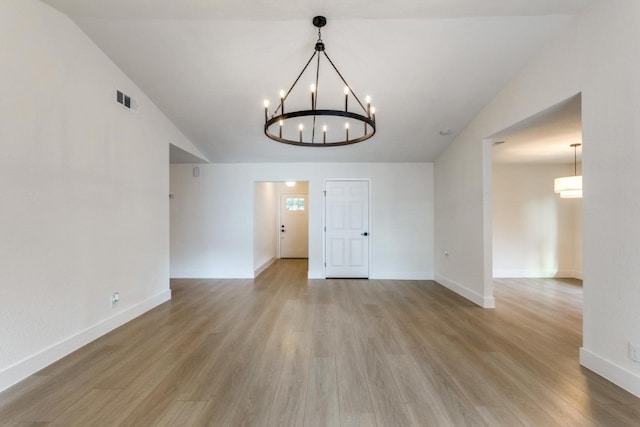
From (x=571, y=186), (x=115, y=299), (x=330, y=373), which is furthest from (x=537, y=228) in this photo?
(x=115, y=299)

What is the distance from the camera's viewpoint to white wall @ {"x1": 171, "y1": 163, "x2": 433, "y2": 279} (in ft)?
19.2

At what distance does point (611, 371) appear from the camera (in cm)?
215

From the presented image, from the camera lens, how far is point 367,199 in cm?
595

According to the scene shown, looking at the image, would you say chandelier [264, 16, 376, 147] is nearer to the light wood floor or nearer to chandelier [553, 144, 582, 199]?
the light wood floor

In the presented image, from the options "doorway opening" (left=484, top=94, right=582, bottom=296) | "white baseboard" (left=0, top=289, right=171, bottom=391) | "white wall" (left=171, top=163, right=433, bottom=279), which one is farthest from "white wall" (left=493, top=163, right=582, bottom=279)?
"white baseboard" (left=0, top=289, right=171, bottom=391)

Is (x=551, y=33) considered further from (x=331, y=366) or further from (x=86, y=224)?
(x=86, y=224)

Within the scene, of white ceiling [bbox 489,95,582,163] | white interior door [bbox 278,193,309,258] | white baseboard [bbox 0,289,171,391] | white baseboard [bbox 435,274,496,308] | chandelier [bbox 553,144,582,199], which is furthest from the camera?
white interior door [bbox 278,193,309,258]

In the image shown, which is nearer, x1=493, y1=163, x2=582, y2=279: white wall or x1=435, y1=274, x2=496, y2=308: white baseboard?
x1=435, y1=274, x2=496, y2=308: white baseboard

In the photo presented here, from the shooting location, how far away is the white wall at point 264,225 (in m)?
6.19

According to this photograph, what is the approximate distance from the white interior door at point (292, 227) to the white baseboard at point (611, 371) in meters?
7.08

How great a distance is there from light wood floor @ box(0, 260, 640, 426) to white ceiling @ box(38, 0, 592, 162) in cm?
282

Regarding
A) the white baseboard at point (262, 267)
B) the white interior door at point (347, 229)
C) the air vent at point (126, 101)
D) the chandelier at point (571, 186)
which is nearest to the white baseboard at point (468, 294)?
the white interior door at point (347, 229)

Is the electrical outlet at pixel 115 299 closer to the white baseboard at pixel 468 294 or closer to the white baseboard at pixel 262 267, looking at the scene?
A: the white baseboard at pixel 262 267

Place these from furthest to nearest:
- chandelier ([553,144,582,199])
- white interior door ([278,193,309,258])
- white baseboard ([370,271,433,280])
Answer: white interior door ([278,193,309,258]) → white baseboard ([370,271,433,280]) → chandelier ([553,144,582,199])
